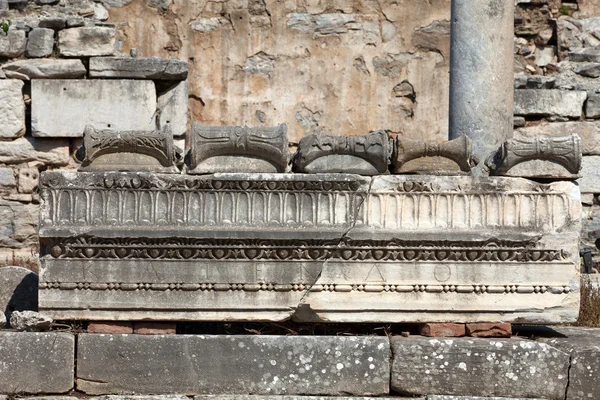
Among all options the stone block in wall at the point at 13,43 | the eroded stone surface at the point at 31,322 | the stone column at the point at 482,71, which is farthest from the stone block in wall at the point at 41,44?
the eroded stone surface at the point at 31,322

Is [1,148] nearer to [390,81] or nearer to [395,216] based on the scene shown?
[390,81]

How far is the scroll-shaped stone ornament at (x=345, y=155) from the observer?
213 inches

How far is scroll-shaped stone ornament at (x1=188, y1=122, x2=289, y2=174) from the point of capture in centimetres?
538

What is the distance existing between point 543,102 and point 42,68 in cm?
473

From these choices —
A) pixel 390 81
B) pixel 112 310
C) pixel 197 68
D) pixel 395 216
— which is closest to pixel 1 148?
pixel 197 68

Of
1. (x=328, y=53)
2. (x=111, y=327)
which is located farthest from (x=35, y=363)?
(x=328, y=53)

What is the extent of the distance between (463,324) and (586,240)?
182 inches

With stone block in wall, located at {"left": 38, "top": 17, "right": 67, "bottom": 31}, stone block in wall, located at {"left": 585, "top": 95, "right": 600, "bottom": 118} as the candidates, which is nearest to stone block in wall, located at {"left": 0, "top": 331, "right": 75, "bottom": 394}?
stone block in wall, located at {"left": 38, "top": 17, "right": 67, "bottom": 31}

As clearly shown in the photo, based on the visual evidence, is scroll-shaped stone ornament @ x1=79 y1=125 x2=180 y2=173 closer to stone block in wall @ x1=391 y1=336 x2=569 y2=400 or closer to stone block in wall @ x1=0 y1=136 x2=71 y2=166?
stone block in wall @ x1=391 y1=336 x2=569 y2=400

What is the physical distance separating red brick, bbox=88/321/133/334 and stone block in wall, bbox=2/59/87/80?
15.5 feet

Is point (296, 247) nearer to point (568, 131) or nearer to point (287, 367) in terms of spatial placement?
point (287, 367)

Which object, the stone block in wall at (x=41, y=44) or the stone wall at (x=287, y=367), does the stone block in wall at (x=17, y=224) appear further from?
the stone wall at (x=287, y=367)

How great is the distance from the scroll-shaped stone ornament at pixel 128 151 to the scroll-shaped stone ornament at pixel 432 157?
46.8 inches

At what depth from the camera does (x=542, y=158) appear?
546 cm
